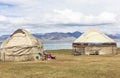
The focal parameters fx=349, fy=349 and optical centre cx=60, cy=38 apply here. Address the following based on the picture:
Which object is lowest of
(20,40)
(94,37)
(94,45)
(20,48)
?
(94,45)

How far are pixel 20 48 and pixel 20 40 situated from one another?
6.25 feet

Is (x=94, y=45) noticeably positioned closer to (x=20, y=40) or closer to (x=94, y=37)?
(x=94, y=37)

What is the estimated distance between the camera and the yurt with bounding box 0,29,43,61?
154 ft

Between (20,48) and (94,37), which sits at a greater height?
(94,37)

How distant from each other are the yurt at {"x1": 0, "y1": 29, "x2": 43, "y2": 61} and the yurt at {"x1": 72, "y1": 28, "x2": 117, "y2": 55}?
15487 mm

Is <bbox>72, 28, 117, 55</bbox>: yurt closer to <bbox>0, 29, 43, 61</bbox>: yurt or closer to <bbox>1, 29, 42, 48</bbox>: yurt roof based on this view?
<bbox>0, 29, 43, 61</bbox>: yurt

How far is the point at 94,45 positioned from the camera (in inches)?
2475

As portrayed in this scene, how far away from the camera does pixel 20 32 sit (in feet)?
163

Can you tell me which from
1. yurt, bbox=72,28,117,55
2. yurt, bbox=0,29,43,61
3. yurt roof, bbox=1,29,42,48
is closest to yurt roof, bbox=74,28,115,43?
yurt, bbox=72,28,117,55

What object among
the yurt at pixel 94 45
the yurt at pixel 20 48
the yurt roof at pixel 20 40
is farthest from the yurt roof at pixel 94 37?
the yurt roof at pixel 20 40

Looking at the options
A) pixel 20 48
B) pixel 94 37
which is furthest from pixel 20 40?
pixel 94 37

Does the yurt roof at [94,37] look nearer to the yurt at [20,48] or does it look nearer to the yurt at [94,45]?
the yurt at [94,45]

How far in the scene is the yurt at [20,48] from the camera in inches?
1843

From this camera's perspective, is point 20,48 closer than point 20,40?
Yes
